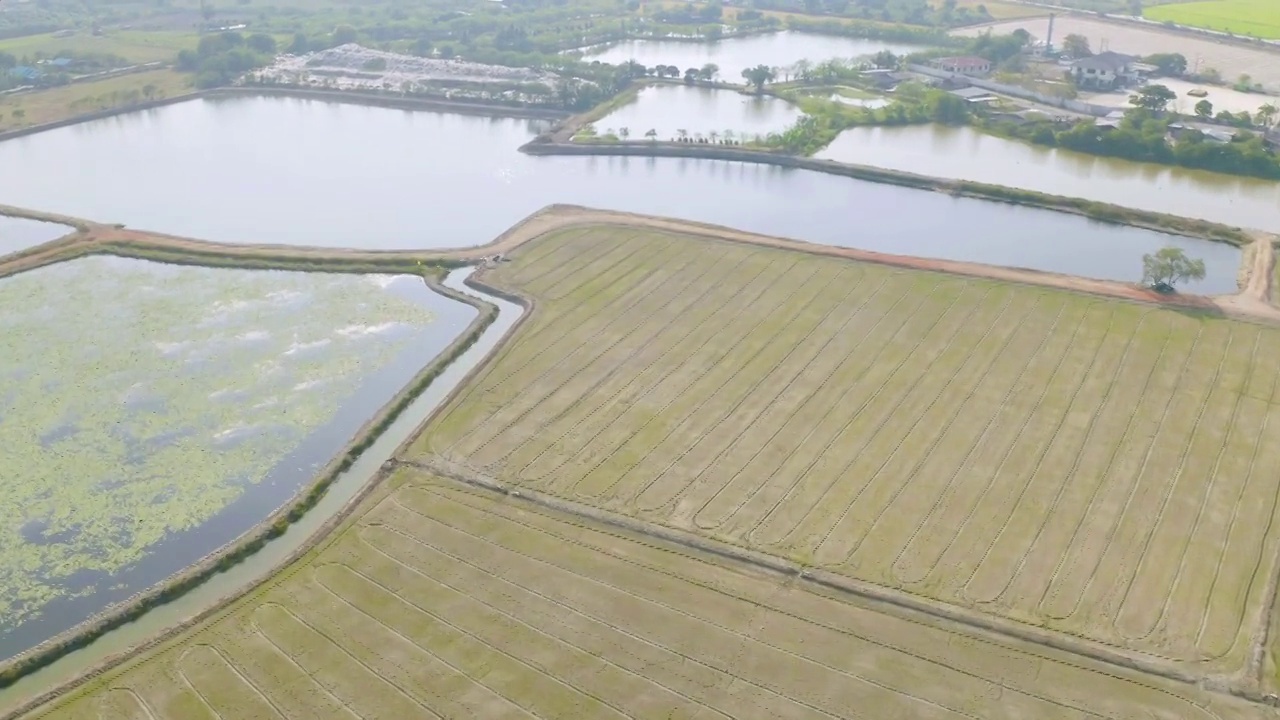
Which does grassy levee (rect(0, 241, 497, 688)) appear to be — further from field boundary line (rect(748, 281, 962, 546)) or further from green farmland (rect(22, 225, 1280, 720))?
field boundary line (rect(748, 281, 962, 546))

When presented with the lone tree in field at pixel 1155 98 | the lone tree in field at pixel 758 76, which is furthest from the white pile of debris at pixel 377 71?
the lone tree in field at pixel 1155 98

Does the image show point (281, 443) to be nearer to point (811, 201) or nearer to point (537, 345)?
point (537, 345)

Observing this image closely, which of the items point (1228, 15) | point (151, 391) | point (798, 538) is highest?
point (1228, 15)

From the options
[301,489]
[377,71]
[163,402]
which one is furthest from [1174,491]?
[377,71]

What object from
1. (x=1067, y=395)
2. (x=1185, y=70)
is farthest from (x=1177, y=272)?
(x=1185, y=70)

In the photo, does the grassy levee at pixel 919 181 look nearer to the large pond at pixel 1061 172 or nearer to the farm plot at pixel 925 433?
the large pond at pixel 1061 172

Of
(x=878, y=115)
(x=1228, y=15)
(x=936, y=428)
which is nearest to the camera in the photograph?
(x=936, y=428)

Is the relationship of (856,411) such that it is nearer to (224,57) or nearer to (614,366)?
(614,366)

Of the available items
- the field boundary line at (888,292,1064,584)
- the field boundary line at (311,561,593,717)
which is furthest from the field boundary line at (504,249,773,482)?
the field boundary line at (888,292,1064,584)
